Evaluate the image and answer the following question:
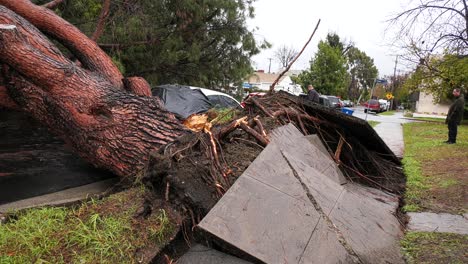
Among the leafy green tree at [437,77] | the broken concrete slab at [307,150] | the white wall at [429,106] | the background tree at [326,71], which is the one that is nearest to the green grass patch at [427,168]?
the broken concrete slab at [307,150]

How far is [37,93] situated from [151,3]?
6.95m

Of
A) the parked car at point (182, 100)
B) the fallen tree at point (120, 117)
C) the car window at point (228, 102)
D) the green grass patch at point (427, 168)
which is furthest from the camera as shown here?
the car window at point (228, 102)

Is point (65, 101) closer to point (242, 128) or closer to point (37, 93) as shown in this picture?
point (37, 93)

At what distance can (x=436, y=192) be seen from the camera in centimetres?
558

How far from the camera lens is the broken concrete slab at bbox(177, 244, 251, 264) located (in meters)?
2.67

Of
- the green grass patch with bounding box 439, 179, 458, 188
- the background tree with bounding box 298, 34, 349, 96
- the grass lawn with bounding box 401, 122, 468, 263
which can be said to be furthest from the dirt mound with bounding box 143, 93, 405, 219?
the background tree with bounding box 298, 34, 349, 96

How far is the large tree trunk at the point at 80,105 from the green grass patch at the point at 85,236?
1413mm

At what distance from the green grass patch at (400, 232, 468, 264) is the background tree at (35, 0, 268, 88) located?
9011mm

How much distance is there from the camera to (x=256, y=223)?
8.85ft

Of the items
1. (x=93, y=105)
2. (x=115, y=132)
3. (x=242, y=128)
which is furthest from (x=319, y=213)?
(x=93, y=105)

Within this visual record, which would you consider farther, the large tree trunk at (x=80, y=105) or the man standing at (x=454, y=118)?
the man standing at (x=454, y=118)

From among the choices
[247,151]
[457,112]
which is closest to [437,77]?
[457,112]

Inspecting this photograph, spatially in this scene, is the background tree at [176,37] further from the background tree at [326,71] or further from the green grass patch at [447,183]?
the background tree at [326,71]

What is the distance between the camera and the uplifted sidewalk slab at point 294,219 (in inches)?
102
